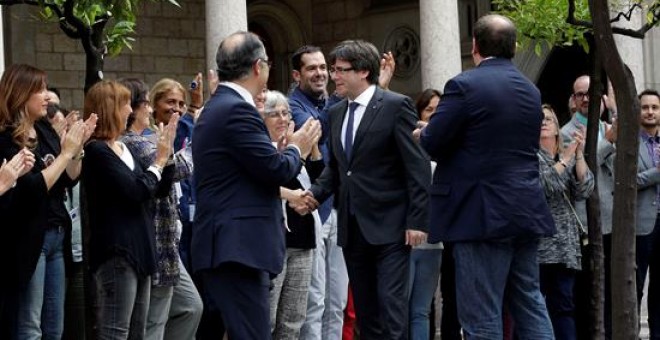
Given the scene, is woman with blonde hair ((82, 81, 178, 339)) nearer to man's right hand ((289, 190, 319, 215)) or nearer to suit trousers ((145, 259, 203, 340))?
suit trousers ((145, 259, 203, 340))

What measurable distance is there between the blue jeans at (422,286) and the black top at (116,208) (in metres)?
2.53

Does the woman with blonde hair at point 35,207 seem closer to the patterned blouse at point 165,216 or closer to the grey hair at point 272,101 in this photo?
the patterned blouse at point 165,216

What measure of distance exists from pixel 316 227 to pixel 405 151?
3.84 ft

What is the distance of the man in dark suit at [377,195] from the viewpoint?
9.54 metres

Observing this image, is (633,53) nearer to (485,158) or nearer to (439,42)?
(439,42)

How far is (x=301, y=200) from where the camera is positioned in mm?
9633

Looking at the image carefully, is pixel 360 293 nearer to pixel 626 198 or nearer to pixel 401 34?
pixel 626 198

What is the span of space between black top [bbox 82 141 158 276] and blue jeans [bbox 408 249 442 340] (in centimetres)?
253

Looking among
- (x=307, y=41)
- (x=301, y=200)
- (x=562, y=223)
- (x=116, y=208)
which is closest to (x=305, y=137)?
(x=301, y=200)

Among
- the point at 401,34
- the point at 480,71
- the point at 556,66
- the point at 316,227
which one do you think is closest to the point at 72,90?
the point at 401,34

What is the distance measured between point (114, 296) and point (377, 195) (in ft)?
5.74

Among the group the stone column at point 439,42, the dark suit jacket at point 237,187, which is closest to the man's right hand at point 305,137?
the dark suit jacket at point 237,187

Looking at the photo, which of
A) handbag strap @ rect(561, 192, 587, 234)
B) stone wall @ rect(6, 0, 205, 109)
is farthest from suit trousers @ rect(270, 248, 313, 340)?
stone wall @ rect(6, 0, 205, 109)

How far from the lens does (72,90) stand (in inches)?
874
